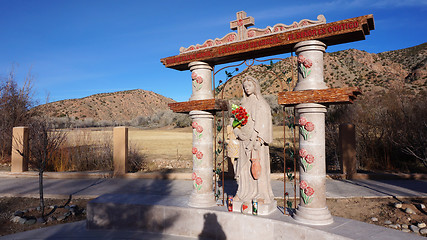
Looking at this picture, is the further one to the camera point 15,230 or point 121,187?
point 121,187

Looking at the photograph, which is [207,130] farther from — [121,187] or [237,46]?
[121,187]

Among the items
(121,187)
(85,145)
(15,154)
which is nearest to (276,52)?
(121,187)

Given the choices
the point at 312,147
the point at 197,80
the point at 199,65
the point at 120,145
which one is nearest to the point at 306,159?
the point at 312,147

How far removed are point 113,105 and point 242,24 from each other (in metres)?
68.4

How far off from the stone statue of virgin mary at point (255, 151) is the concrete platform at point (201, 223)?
37 cm

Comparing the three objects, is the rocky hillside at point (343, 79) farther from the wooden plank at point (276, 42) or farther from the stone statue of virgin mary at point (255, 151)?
the stone statue of virgin mary at point (255, 151)

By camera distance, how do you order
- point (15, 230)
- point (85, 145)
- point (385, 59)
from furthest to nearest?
point (385, 59), point (85, 145), point (15, 230)

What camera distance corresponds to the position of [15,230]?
6164 mm

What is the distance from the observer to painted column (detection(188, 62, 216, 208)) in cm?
588

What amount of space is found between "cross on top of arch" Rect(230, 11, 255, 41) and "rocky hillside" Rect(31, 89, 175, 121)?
50.8 metres

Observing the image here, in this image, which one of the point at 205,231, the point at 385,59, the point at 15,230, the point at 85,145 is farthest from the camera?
the point at 385,59

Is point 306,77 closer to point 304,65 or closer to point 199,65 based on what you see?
point 304,65

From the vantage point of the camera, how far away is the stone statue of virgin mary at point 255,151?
207 inches

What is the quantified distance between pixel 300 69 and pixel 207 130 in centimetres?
220
